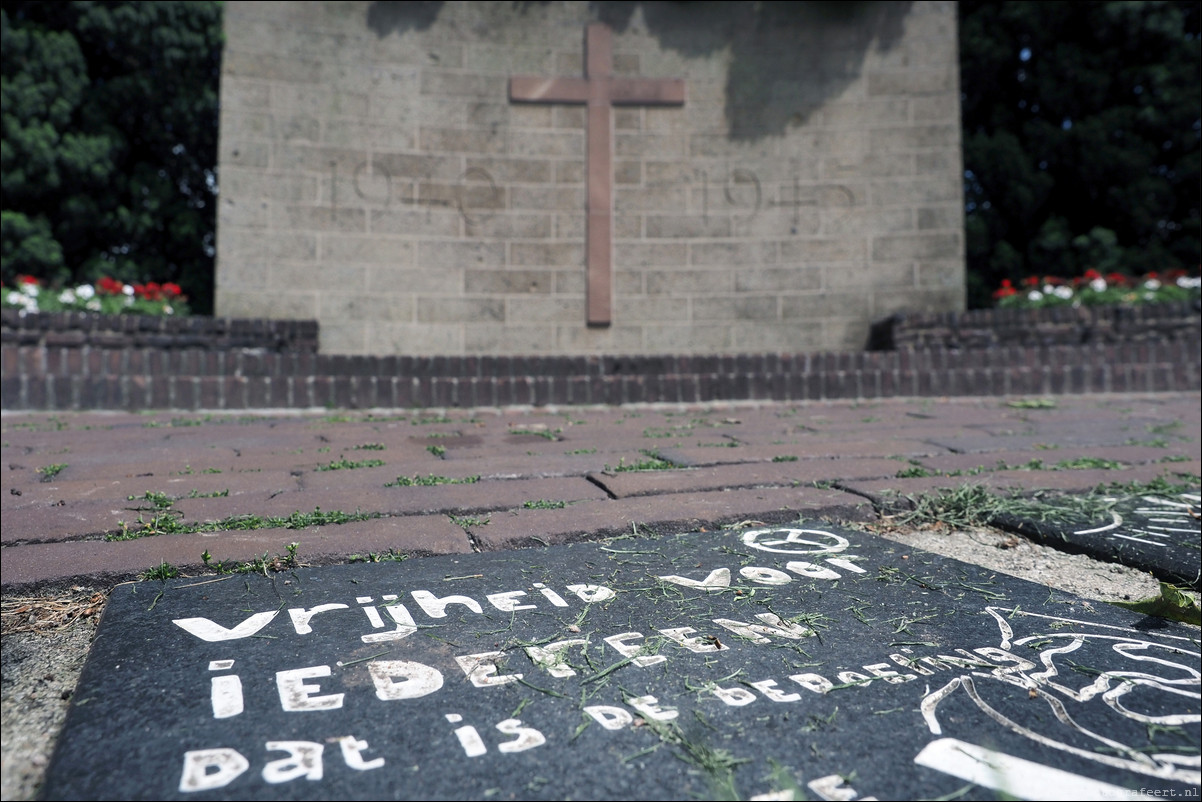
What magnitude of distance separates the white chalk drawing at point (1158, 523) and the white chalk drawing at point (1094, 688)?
2.29ft

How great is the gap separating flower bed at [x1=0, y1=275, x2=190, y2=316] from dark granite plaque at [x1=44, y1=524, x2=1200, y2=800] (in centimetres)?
589

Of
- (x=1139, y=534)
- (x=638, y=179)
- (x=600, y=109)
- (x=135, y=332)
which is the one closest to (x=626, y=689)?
(x=1139, y=534)

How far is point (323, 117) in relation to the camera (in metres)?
7.23

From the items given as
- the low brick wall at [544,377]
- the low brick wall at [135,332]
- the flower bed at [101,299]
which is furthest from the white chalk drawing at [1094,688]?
the flower bed at [101,299]

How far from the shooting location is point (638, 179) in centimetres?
771

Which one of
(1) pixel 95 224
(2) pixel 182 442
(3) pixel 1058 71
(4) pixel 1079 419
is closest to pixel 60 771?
(2) pixel 182 442

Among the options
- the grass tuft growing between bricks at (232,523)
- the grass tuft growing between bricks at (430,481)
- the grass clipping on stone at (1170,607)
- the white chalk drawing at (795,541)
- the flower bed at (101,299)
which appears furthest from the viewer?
the flower bed at (101,299)

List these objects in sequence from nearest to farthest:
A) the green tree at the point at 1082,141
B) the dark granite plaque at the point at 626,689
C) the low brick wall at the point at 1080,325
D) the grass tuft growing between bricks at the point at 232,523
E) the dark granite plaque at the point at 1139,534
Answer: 1. the dark granite plaque at the point at 626,689
2. the dark granite plaque at the point at 1139,534
3. the grass tuft growing between bricks at the point at 232,523
4. the low brick wall at the point at 1080,325
5. the green tree at the point at 1082,141

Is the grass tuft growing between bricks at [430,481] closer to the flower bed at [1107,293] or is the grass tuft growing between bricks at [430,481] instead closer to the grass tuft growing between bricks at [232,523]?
the grass tuft growing between bricks at [232,523]

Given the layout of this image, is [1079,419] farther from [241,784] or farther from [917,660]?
[241,784]

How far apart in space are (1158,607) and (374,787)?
56.5 inches

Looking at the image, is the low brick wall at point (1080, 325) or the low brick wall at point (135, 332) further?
the low brick wall at point (1080, 325)

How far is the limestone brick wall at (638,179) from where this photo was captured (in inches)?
289

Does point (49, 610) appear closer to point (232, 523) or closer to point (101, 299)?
point (232, 523)
